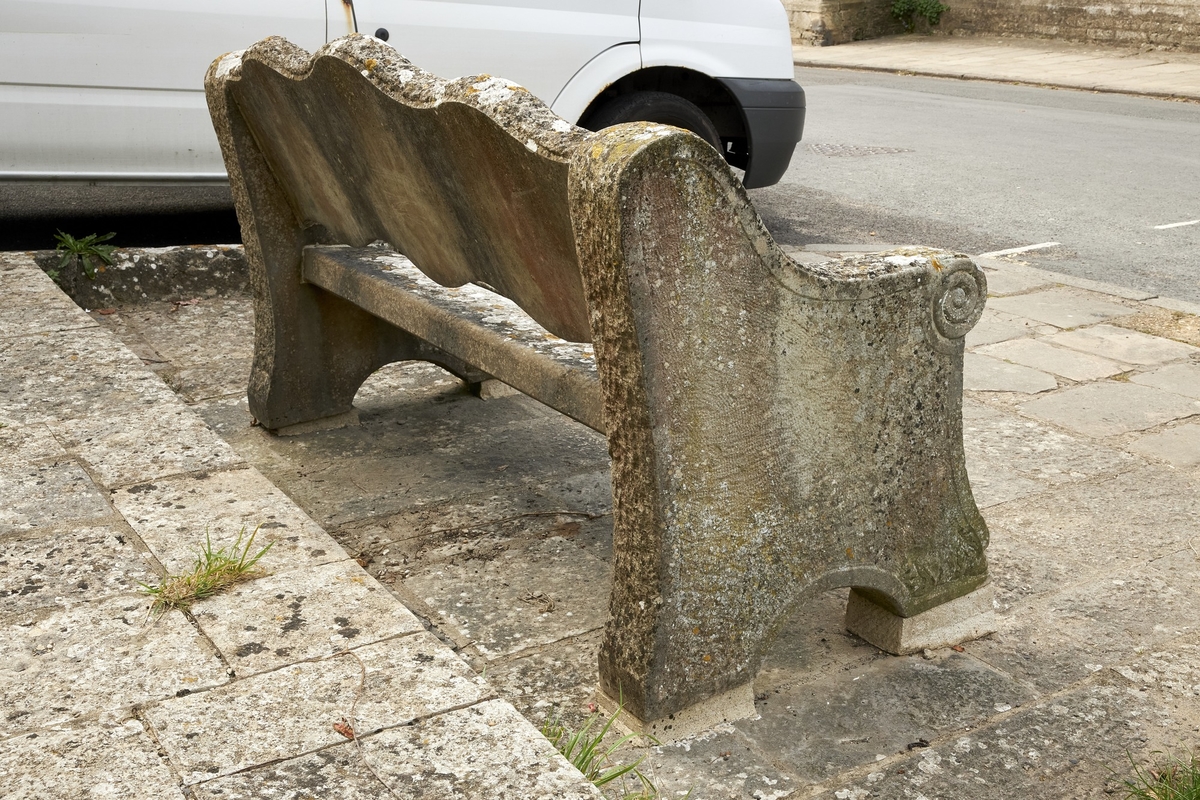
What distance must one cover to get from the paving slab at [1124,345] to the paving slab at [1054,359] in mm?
77

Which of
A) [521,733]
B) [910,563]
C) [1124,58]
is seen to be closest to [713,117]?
[910,563]

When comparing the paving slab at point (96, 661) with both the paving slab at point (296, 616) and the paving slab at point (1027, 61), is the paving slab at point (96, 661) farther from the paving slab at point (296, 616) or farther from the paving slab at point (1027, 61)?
the paving slab at point (1027, 61)

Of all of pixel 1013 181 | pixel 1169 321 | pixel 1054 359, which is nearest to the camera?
pixel 1054 359

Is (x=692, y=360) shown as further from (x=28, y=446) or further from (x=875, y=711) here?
(x=28, y=446)

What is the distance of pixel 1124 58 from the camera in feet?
57.5

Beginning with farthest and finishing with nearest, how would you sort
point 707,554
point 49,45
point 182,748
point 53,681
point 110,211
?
point 110,211 < point 49,45 < point 707,554 < point 53,681 < point 182,748

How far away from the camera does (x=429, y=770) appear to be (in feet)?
5.79

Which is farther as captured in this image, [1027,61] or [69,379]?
[1027,61]

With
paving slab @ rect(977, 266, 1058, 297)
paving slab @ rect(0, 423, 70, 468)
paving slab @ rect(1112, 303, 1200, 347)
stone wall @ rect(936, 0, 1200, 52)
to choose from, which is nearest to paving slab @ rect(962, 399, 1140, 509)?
paving slab @ rect(1112, 303, 1200, 347)

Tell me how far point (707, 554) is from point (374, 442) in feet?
6.19

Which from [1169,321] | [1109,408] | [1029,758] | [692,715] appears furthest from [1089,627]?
[1169,321]

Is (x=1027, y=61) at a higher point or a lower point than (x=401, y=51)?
lower

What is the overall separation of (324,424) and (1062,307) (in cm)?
337

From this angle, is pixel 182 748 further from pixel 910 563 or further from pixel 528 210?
pixel 910 563
